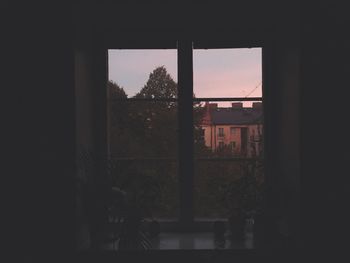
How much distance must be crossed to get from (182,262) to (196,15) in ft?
5.54

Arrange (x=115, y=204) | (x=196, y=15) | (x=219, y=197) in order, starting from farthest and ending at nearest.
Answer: (x=219, y=197) → (x=196, y=15) → (x=115, y=204)

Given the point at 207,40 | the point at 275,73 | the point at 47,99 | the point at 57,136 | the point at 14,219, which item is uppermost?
the point at 207,40

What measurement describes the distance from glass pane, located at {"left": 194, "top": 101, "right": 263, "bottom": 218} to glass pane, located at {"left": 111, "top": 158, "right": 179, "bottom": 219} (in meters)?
0.19

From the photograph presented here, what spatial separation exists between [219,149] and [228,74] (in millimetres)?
589

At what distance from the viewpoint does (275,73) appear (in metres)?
3.53

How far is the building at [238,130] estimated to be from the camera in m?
3.64

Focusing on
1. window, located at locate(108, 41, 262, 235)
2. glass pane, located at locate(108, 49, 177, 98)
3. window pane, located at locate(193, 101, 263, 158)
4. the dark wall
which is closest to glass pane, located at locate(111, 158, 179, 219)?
window, located at locate(108, 41, 262, 235)

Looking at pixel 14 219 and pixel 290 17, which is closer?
pixel 14 219

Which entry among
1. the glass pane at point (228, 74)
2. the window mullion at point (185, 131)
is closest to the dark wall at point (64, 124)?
the glass pane at point (228, 74)

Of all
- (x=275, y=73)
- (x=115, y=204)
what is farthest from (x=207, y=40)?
(x=115, y=204)

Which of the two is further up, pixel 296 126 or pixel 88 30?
pixel 88 30

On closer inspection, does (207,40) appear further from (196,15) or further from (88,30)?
(88,30)

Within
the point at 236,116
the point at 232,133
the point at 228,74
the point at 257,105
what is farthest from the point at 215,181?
the point at 228,74

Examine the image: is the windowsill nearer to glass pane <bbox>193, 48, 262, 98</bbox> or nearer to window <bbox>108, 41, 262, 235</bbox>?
window <bbox>108, 41, 262, 235</bbox>
